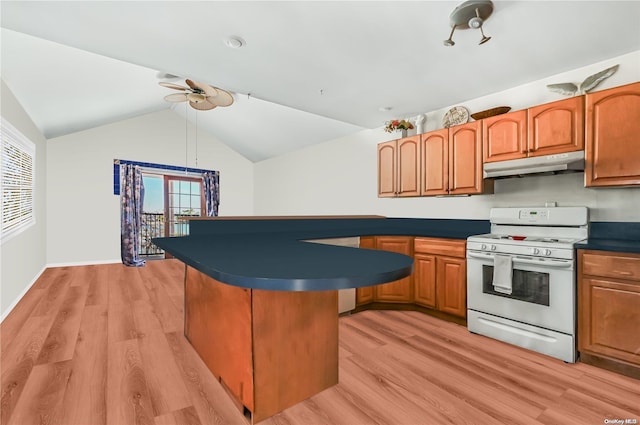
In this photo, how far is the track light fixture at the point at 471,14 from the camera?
182 centimetres

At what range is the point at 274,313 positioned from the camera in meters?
1.52

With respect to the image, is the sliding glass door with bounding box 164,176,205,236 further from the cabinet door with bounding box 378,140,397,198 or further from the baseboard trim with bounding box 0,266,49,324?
the cabinet door with bounding box 378,140,397,198

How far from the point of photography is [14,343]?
2.40 metres

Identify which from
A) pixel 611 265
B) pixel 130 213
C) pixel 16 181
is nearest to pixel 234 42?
pixel 611 265

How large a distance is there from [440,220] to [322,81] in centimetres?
210

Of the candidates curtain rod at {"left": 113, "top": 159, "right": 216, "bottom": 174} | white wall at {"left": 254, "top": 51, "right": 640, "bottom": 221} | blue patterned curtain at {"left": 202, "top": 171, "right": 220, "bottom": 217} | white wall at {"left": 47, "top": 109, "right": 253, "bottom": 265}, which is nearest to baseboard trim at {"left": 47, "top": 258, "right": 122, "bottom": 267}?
white wall at {"left": 47, "top": 109, "right": 253, "bottom": 265}

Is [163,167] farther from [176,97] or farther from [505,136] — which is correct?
[505,136]

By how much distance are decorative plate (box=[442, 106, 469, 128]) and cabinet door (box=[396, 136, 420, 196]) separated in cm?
37

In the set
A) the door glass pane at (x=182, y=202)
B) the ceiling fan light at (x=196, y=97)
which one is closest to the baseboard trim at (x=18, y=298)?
the door glass pane at (x=182, y=202)

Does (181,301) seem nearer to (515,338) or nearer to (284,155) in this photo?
(515,338)

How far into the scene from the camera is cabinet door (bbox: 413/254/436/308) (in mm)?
3102

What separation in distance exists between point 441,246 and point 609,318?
1.28 metres

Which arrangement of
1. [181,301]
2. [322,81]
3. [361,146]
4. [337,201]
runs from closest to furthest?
1. [322,81]
2. [181,301]
3. [361,146]
4. [337,201]

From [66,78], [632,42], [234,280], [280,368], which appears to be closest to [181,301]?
[280,368]
